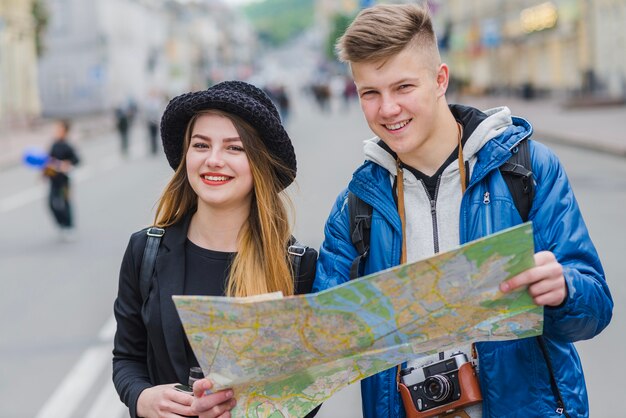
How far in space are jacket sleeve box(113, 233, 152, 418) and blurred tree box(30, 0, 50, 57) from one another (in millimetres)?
56044

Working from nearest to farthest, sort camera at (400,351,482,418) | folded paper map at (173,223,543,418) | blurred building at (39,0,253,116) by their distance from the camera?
1. folded paper map at (173,223,543,418)
2. camera at (400,351,482,418)
3. blurred building at (39,0,253,116)

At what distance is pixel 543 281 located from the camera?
87.1 inches

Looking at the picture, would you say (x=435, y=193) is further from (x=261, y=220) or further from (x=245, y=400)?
(x=245, y=400)

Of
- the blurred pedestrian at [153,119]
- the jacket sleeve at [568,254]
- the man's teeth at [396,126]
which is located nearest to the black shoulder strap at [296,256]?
the man's teeth at [396,126]

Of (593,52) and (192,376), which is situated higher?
(593,52)

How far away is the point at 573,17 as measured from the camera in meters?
46.5

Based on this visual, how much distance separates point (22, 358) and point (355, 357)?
5.58m

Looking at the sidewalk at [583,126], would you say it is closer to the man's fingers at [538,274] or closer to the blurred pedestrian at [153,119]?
the blurred pedestrian at [153,119]

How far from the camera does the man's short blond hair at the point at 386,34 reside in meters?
2.51

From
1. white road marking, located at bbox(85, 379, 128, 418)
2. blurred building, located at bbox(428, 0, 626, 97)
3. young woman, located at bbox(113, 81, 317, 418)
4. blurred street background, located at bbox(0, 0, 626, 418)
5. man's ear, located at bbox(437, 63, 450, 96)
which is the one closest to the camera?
man's ear, located at bbox(437, 63, 450, 96)

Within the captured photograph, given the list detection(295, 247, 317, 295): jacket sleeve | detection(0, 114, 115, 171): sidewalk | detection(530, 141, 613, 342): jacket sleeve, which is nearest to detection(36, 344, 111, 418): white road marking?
detection(295, 247, 317, 295): jacket sleeve

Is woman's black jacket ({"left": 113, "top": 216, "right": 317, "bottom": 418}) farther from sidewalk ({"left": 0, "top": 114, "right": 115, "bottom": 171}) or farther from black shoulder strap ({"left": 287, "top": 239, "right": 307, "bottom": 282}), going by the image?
sidewalk ({"left": 0, "top": 114, "right": 115, "bottom": 171})

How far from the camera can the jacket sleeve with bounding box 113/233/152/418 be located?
111 inches

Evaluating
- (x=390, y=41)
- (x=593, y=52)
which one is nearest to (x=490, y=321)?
(x=390, y=41)
